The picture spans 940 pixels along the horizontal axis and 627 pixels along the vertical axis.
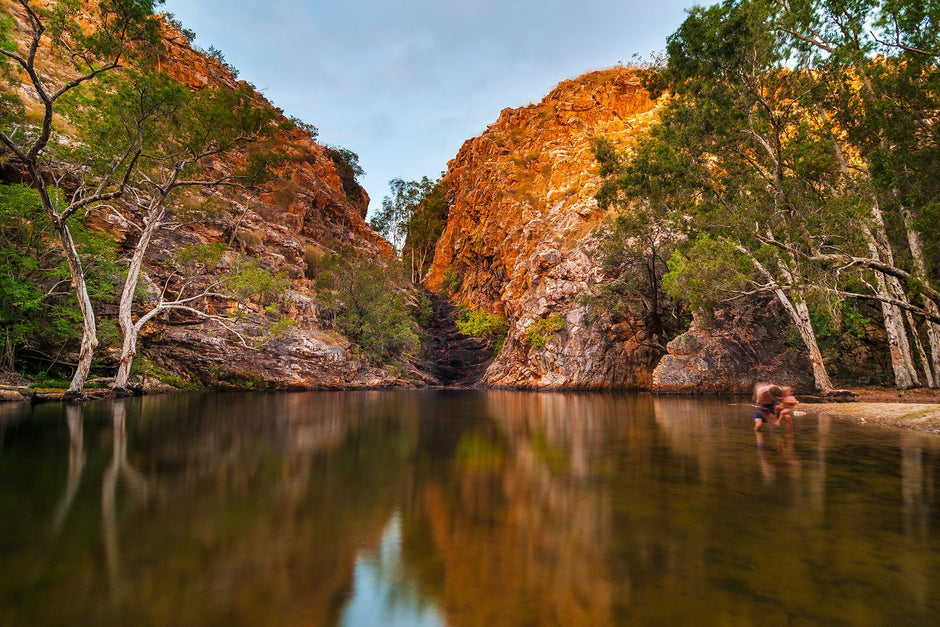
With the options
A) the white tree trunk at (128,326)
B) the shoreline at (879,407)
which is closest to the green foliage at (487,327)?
the shoreline at (879,407)

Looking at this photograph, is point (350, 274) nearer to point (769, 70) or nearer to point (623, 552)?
point (769, 70)

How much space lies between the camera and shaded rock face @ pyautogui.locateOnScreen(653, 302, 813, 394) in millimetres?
25094

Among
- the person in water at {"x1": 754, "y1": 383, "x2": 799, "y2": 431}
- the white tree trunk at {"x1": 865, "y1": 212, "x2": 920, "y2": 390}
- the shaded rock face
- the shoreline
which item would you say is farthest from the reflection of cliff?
the shaded rock face

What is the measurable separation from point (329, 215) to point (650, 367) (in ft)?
152

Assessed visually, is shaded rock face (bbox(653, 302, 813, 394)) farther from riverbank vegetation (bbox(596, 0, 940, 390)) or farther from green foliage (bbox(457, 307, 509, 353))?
green foliage (bbox(457, 307, 509, 353))

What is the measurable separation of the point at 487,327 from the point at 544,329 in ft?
40.7

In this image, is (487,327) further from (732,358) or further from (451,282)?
(732,358)

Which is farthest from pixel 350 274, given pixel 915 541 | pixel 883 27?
pixel 915 541

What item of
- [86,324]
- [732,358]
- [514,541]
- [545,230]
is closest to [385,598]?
[514,541]

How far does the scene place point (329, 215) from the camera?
185 feet

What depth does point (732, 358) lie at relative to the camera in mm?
26156

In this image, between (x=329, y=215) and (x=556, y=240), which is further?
(x=329, y=215)

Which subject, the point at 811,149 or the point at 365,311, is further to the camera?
the point at 365,311

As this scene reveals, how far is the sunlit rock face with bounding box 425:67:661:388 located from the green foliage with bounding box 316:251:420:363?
10466 mm
